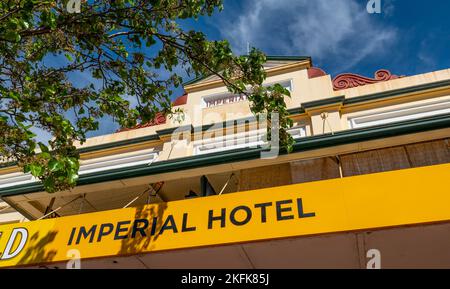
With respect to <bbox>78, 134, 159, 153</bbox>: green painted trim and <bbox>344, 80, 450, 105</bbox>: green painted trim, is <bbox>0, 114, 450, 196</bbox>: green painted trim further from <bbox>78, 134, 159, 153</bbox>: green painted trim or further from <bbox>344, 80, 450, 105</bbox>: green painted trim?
<bbox>78, 134, 159, 153</bbox>: green painted trim

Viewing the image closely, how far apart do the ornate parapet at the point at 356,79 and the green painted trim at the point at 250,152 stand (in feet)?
12.4

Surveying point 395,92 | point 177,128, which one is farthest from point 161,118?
point 395,92

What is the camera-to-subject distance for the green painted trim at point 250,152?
6.72 m

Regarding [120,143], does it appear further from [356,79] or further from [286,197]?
[356,79]

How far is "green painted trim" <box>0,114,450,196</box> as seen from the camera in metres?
6.72

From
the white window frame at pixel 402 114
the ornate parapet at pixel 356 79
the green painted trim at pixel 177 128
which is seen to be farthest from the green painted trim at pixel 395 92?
the green painted trim at pixel 177 128

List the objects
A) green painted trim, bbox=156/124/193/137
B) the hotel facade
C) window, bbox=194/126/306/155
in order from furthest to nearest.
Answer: green painted trim, bbox=156/124/193/137 < window, bbox=194/126/306/155 < the hotel facade

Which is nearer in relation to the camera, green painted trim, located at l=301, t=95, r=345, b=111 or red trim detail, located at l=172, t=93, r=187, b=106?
green painted trim, located at l=301, t=95, r=345, b=111

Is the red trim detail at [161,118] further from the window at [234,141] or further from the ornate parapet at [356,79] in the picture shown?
the ornate parapet at [356,79]

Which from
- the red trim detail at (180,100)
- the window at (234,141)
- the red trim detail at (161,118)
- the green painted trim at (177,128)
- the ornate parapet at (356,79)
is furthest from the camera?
the red trim detail at (180,100)

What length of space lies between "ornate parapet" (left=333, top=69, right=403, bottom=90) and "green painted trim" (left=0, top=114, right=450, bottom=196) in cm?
378

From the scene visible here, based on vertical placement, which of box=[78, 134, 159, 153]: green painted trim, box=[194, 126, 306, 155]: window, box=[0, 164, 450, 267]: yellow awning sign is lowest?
box=[0, 164, 450, 267]: yellow awning sign

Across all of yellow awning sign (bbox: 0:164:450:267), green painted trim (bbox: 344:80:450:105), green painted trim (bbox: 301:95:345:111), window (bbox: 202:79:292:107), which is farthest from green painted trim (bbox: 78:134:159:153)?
green painted trim (bbox: 344:80:450:105)

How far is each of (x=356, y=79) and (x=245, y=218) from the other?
6.76 metres
